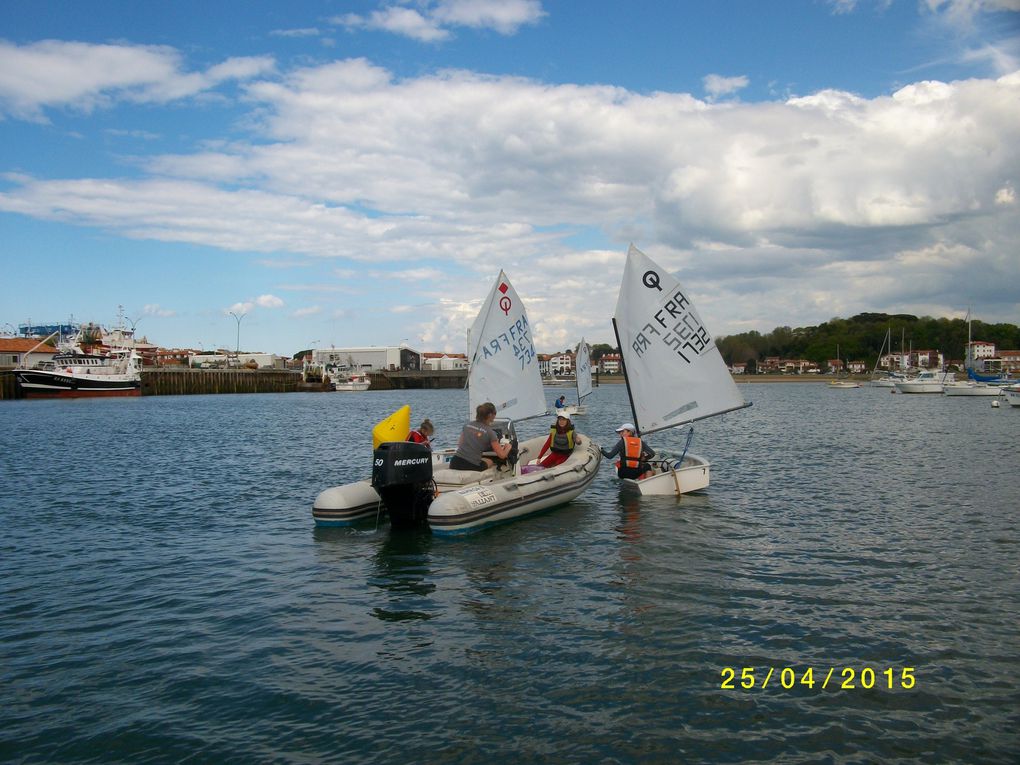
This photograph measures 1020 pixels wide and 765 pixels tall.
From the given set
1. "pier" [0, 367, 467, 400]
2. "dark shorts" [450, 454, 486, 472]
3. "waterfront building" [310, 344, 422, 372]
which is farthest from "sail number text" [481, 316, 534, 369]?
"waterfront building" [310, 344, 422, 372]

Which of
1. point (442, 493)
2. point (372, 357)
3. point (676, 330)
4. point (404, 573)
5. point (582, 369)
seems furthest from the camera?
point (372, 357)

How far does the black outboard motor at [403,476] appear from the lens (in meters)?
14.6

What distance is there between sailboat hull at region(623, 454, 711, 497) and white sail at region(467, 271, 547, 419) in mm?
4141

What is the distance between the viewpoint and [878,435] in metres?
39.8

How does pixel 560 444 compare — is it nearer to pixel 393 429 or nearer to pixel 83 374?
pixel 393 429

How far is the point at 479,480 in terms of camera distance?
16688 mm

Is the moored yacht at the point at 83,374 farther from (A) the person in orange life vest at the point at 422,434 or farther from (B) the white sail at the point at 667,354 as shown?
(B) the white sail at the point at 667,354

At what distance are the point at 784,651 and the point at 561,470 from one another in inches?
352

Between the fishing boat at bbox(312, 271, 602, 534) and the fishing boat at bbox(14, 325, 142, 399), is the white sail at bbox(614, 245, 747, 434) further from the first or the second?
the fishing boat at bbox(14, 325, 142, 399)

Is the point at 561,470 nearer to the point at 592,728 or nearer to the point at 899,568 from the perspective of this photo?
the point at 899,568
